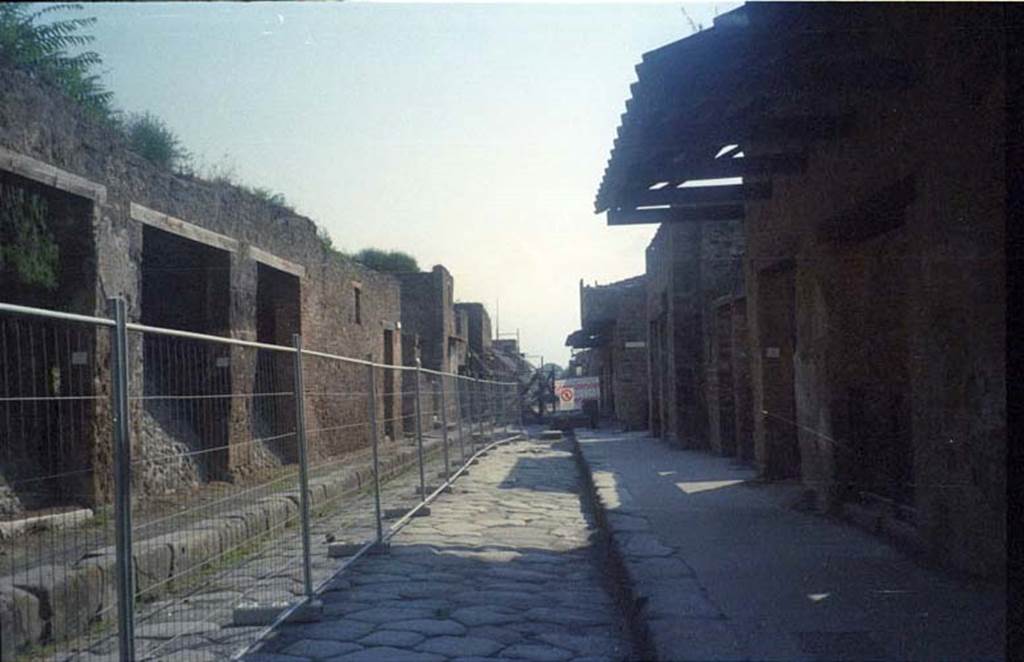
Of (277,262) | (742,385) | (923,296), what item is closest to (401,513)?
(923,296)

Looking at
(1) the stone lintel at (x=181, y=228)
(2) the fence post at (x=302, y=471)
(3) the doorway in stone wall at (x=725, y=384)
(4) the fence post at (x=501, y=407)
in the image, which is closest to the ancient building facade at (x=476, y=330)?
(4) the fence post at (x=501, y=407)

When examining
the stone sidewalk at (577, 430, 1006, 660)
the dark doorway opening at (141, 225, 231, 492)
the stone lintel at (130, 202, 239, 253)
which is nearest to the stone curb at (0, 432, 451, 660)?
the dark doorway opening at (141, 225, 231, 492)

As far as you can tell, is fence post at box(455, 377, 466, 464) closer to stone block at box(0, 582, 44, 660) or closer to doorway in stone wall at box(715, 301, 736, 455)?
doorway in stone wall at box(715, 301, 736, 455)

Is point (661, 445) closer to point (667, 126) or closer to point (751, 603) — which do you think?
point (667, 126)

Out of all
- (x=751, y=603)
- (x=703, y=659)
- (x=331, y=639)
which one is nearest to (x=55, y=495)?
(x=331, y=639)

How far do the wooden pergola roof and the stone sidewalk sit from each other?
8.06 ft

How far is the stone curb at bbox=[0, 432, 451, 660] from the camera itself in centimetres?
387

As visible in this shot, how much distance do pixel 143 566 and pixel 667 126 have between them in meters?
3.73

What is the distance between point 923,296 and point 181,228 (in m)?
7.71

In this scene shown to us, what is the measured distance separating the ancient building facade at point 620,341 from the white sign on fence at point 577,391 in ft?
2.88

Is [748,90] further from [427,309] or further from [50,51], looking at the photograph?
[427,309]

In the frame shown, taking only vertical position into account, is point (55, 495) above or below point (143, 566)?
above

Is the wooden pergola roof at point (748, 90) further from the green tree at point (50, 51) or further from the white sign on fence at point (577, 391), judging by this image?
the white sign on fence at point (577, 391)

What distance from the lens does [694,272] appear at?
1566 centimetres
